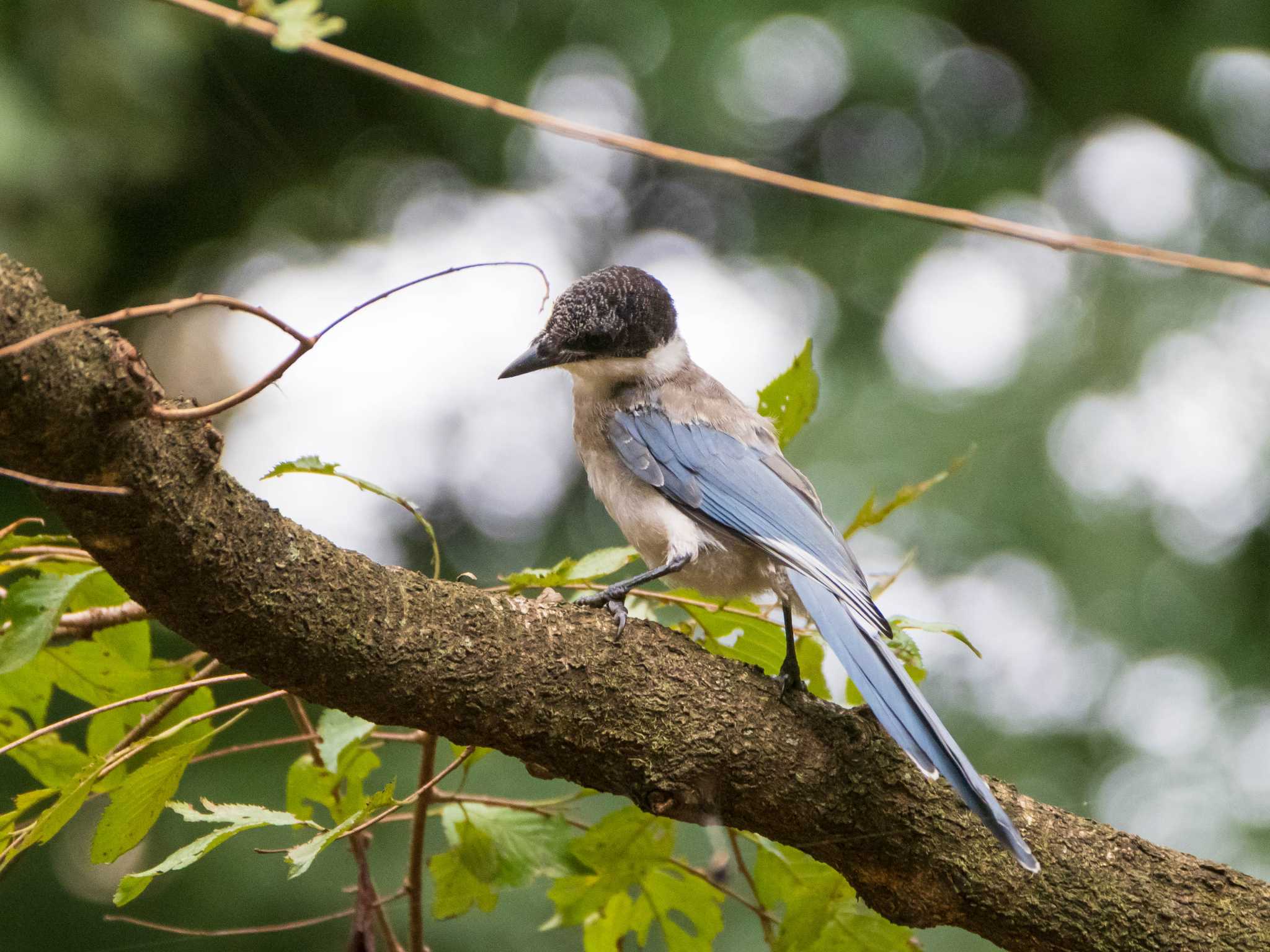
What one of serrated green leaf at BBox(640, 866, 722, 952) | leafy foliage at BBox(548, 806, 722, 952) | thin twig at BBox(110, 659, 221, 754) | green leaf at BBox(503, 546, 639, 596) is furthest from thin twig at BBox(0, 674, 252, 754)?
serrated green leaf at BBox(640, 866, 722, 952)

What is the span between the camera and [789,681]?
6.56 feet

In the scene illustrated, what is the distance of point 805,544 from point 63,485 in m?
1.45

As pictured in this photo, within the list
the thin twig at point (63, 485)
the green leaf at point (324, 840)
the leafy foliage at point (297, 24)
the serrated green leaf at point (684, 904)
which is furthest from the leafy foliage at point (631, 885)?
the leafy foliage at point (297, 24)

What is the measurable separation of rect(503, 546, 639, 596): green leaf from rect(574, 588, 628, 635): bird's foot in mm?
76

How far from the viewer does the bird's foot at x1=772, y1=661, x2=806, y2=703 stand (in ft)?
6.52

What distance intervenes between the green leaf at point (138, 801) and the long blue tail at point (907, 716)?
102cm

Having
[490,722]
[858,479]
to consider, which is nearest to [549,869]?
[490,722]

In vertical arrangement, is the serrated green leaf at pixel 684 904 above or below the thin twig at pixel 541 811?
below

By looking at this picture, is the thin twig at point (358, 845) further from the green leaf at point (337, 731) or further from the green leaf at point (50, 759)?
the green leaf at point (50, 759)

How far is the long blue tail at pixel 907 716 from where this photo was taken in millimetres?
1777

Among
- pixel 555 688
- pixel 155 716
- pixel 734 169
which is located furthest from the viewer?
pixel 155 716

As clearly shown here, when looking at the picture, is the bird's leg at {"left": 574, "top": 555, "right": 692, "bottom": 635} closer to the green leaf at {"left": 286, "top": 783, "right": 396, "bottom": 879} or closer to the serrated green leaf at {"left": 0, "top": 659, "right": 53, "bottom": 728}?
the green leaf at {"left": 286, "top": 783, "right": 396, "bottom": 879}

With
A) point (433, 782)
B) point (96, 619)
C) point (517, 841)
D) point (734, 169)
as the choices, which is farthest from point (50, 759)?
point (734, 169)

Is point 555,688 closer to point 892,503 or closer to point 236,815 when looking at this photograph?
point 236,815
